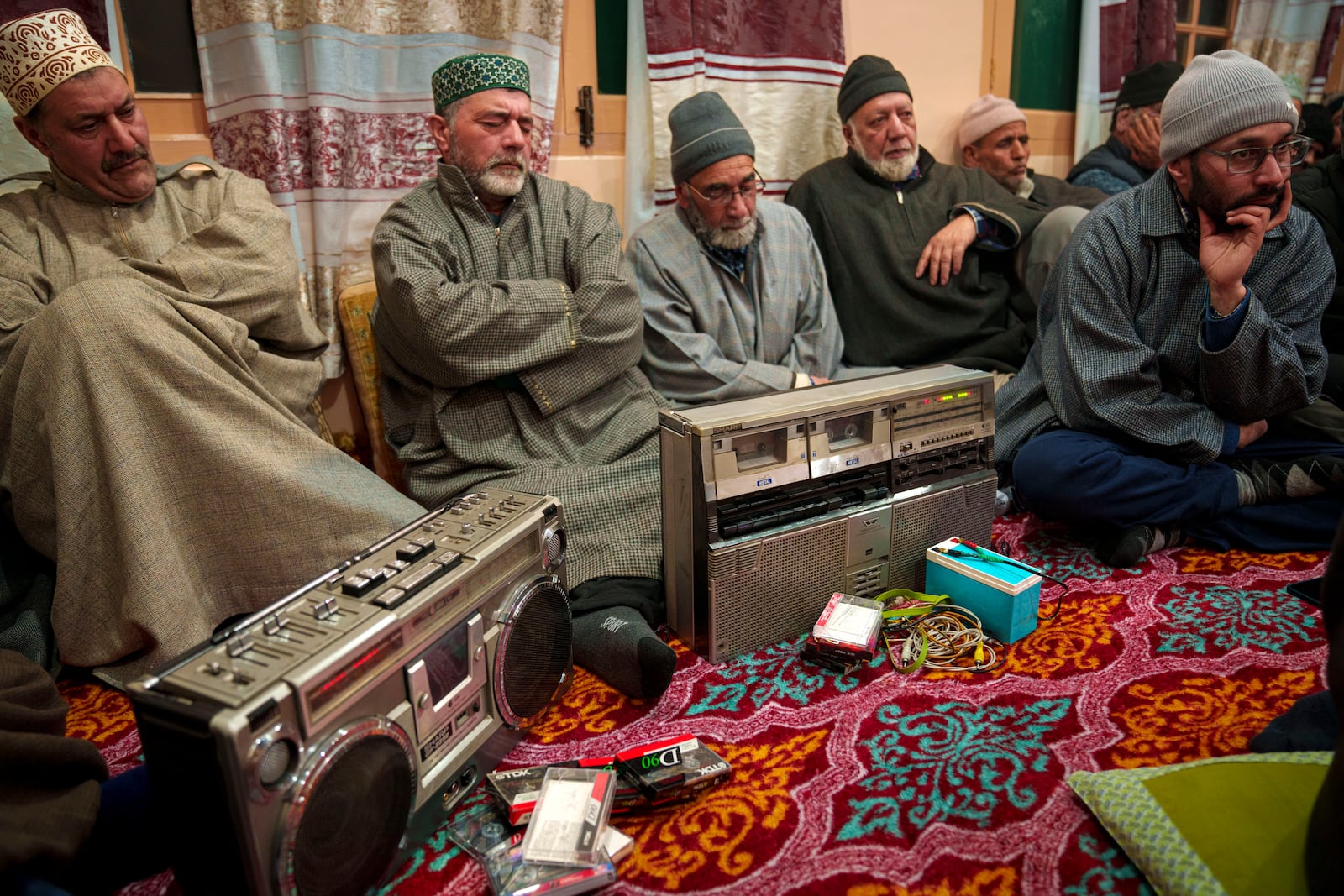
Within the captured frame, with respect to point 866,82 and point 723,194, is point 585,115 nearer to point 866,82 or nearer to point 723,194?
point 723,194

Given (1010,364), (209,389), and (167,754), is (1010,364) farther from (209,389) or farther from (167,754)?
(167,754)

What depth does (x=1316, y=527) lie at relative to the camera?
1993 millimetres

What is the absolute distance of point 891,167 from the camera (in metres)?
2.76

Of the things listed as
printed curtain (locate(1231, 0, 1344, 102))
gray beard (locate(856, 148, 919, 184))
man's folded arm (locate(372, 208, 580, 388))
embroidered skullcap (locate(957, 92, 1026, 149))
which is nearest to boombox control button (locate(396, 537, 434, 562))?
man's folded arm (locate(372, 208, 580, 388))

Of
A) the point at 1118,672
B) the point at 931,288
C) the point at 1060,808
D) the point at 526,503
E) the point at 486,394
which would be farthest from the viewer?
the point at 931,288

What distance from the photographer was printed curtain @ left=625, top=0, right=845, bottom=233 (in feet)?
8.76

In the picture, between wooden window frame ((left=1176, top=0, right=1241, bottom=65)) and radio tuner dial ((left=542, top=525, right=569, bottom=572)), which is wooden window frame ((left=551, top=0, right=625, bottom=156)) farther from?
wooden window frame ((left=1176, top=0, right=1241, bottom=65))

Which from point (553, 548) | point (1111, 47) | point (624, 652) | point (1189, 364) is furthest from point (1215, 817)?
point (1111, 47)

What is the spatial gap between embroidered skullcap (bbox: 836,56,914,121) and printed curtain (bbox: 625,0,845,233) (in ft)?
0.57

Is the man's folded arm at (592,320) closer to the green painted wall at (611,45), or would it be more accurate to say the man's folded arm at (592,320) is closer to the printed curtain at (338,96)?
the printed curtain at (338,96)

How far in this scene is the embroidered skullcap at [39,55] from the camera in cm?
179

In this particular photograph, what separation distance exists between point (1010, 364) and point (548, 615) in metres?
1.88

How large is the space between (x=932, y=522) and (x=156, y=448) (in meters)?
1.55

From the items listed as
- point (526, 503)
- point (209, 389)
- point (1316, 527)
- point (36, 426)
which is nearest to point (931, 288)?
point (1316, 527)
